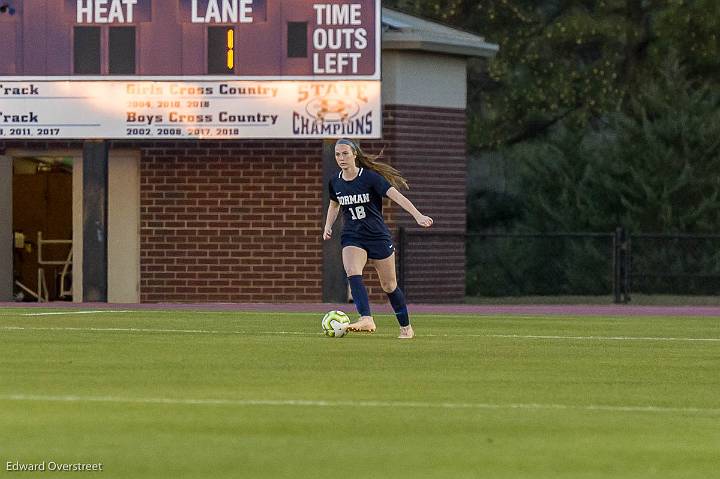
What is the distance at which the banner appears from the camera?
101 ft

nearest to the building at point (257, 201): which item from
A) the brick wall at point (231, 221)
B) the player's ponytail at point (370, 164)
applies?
the brick wall at point (231, 221)

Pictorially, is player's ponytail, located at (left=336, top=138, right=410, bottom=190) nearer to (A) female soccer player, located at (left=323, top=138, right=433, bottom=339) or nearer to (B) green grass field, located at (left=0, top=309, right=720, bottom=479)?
(A) female soccer player, located at (left=323, top=138, right=433, bottom=339)

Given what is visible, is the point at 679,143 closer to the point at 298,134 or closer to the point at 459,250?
the point at 459,250

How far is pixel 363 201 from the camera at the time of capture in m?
18.3

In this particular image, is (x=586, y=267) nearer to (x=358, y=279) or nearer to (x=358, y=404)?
(x=358, y=279)

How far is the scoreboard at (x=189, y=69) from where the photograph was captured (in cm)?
3056

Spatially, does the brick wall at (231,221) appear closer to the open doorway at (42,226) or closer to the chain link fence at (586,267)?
the open doorway at (42,226)

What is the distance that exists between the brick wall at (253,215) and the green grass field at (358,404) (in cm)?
1381

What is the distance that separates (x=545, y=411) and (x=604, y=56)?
3261cm

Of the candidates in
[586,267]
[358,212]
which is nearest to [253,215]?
[586,267]

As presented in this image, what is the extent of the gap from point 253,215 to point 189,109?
3.54m

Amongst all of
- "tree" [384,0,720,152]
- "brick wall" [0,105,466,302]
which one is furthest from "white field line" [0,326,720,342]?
"tree" [384,0,720,152]

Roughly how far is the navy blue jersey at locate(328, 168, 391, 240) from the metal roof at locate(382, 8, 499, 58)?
15206 mm

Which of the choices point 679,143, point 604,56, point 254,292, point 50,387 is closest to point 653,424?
point 50,387
